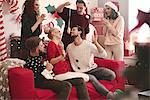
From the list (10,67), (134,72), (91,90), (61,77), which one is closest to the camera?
(134,72)

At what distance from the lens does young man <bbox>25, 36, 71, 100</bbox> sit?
2.32m

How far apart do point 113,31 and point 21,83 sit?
62.5 inches

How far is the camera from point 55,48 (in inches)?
97.6

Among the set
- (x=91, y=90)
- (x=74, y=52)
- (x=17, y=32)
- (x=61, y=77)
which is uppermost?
(x=17, y=32)

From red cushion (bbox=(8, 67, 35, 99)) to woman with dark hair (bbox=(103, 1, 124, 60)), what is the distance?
1431 mm

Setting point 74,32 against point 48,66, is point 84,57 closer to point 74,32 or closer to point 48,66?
point 74,32

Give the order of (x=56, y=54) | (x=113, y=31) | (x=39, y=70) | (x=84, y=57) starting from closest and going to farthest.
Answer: (x=39, y=70) → (x=56, y=54) → (x=84, y=57) → (x=113, y=31)

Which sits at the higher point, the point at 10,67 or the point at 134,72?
the point at 134,72

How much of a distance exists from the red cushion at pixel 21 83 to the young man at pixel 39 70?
0.10 metres

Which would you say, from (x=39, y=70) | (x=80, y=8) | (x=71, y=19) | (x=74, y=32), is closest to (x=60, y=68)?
(x=39, y=70)

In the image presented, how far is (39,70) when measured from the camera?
2328 millimetres

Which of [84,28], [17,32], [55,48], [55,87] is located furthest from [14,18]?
[55,87]

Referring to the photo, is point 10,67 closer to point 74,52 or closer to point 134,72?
point 74,52

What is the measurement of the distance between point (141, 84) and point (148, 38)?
0.37ft
